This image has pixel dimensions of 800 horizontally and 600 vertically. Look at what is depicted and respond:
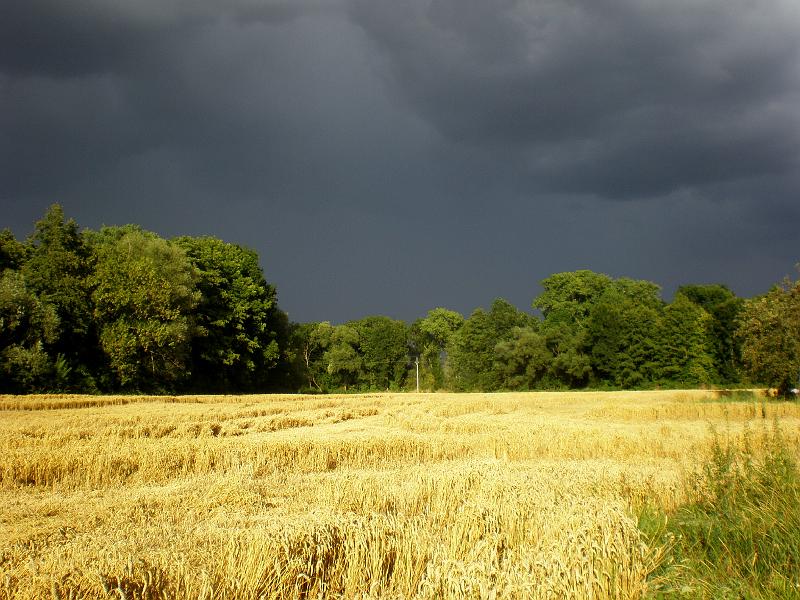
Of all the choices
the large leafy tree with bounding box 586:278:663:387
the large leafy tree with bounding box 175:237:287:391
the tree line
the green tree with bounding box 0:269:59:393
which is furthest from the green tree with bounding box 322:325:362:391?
the green tree with bounding box 0:269:59:393

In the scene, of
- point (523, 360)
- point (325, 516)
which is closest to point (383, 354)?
point (523, 360)

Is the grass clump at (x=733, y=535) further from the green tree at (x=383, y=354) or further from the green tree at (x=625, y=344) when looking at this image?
the green tree at (x=383, y=354)

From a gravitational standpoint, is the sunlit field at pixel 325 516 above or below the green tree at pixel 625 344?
below

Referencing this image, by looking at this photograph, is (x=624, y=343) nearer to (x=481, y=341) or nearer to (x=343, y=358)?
(x=481, y=341)

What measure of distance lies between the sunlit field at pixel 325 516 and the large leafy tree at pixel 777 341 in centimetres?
3330

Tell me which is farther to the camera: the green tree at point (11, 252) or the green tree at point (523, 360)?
the green tree at point (523, 360)

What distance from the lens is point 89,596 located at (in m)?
5.55

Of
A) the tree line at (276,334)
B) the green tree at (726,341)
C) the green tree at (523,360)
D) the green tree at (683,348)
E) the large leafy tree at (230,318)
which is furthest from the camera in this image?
the green tree at (523,360)

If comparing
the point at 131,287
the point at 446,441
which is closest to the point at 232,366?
the point at 131,287

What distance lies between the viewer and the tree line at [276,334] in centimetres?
5272

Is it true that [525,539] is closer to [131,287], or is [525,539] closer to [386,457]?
[386,457]

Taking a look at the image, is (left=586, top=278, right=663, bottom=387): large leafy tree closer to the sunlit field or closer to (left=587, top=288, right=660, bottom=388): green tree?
(left=587, top=288, right=660, bottom=388): green tree

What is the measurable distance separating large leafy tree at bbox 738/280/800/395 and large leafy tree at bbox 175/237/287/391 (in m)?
55.8

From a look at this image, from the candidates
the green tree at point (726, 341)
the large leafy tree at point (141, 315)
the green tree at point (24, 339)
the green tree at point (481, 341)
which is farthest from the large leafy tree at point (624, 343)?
the green tree at point (24, 339)
